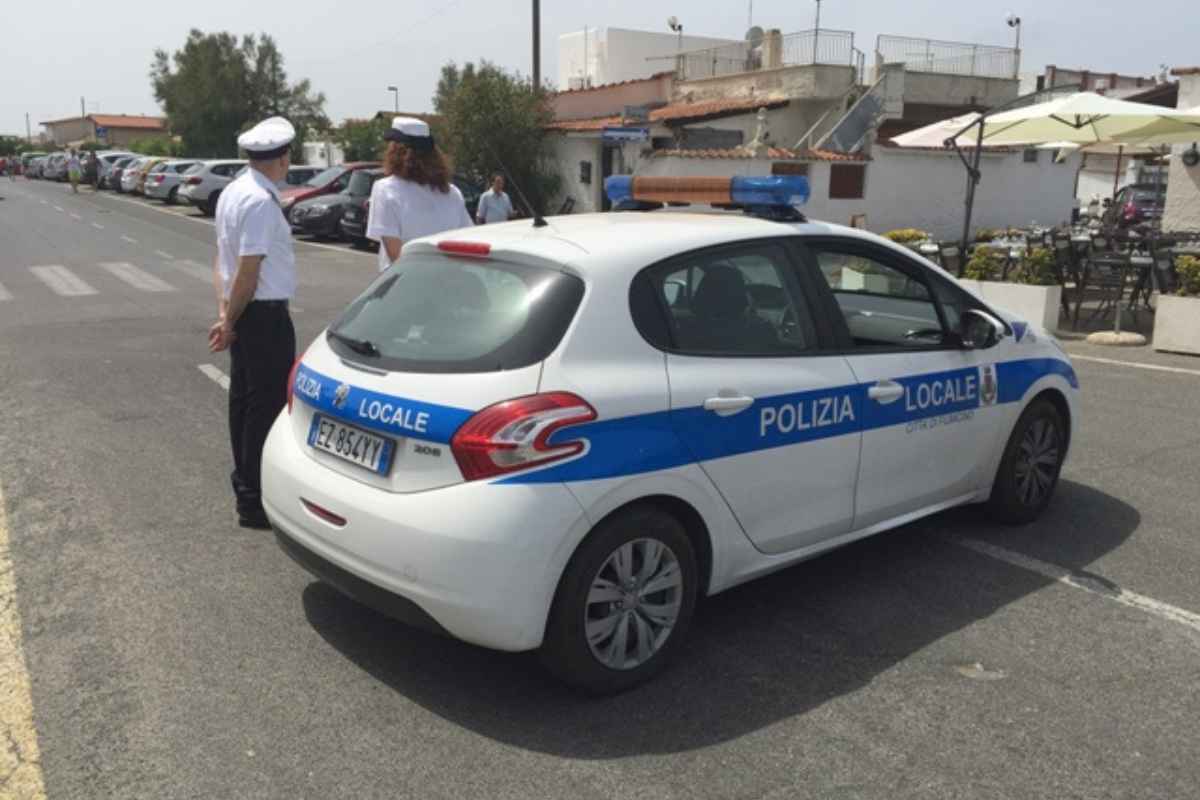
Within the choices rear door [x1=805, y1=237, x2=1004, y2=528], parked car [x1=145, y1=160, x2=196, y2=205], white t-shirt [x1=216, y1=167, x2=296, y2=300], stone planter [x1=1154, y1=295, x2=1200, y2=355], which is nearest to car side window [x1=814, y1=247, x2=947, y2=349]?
rear door [x1=805, y1=237, x2=1004, y2=528]

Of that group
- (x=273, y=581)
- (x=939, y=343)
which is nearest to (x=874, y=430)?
(x=939, y=343)

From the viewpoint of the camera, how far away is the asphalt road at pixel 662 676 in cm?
300

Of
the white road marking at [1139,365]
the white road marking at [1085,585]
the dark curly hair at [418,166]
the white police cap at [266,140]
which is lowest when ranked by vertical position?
the white road marking at [1085,585]

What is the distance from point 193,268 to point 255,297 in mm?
13054

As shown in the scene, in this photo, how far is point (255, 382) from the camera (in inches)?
188

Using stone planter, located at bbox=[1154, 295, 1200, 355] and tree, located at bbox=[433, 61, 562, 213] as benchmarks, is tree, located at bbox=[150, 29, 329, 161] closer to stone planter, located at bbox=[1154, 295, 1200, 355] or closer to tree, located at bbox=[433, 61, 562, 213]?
tree, located at bbox=[433, 61, 562, 213]

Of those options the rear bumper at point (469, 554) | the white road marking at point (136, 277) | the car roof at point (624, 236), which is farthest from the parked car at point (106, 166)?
the rear bumper at point (469, 554)

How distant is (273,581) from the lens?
4.30m

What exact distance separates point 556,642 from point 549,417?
2.33 ft

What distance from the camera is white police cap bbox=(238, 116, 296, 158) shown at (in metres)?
4.70

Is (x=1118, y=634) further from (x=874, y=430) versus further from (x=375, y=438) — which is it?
(x=375, y=438)

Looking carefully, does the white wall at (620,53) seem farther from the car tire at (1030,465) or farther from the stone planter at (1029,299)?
the car tire at (1030,465)

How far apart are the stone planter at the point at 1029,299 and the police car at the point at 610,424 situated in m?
7.08

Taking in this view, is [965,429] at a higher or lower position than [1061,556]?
higher
